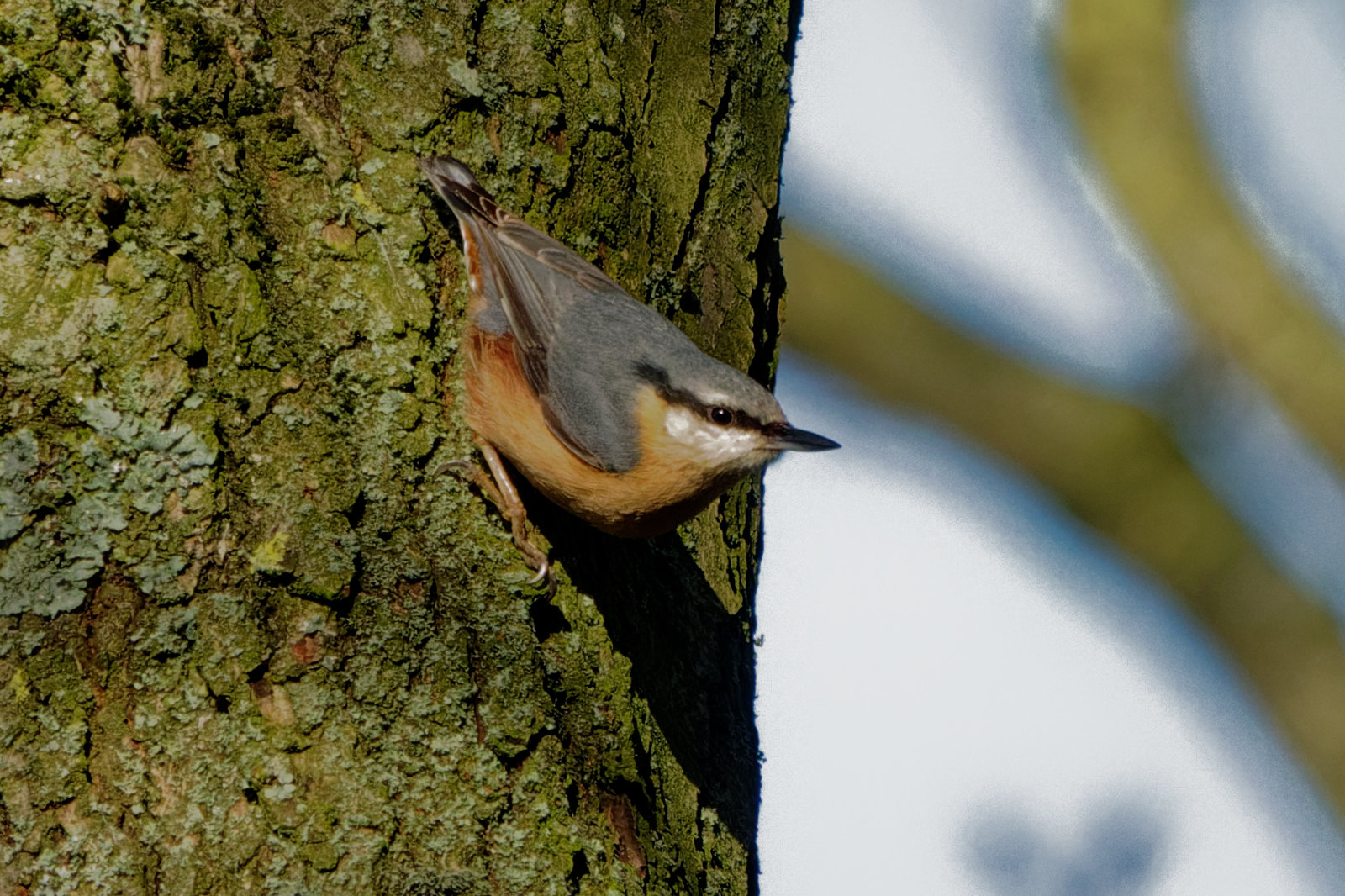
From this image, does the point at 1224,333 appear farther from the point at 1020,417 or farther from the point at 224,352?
the point at 224,352

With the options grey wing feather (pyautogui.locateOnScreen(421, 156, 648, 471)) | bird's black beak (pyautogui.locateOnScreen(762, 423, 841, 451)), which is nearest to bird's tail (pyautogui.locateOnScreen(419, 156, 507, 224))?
grey wing feather (pyautogui.locateOnScreen(421, 156, 648, 471))

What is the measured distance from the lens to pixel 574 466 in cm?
287

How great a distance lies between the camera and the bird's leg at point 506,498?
2.57 meters

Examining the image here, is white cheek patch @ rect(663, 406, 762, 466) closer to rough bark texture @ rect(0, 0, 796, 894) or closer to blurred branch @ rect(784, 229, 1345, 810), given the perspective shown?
rough bark texture @ rect(0, 0, 796, 894)

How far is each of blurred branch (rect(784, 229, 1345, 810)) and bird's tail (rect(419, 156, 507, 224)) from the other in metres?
1.83

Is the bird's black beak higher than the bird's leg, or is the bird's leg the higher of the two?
the bird's black beak

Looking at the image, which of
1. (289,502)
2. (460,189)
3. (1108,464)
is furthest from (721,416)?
(1108,464)

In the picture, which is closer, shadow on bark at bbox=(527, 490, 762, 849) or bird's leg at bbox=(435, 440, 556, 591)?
A: bird's leg at bbox=(435, 440, 556, 591)

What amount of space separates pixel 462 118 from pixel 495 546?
3.04ft

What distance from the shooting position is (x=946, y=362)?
4.31 meters

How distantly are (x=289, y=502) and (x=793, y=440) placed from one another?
1.23 meters

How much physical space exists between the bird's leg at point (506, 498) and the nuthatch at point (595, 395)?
0.03 m

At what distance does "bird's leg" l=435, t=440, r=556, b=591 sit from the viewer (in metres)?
2.57

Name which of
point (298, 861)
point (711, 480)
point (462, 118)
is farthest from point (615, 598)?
point (462, 118)
